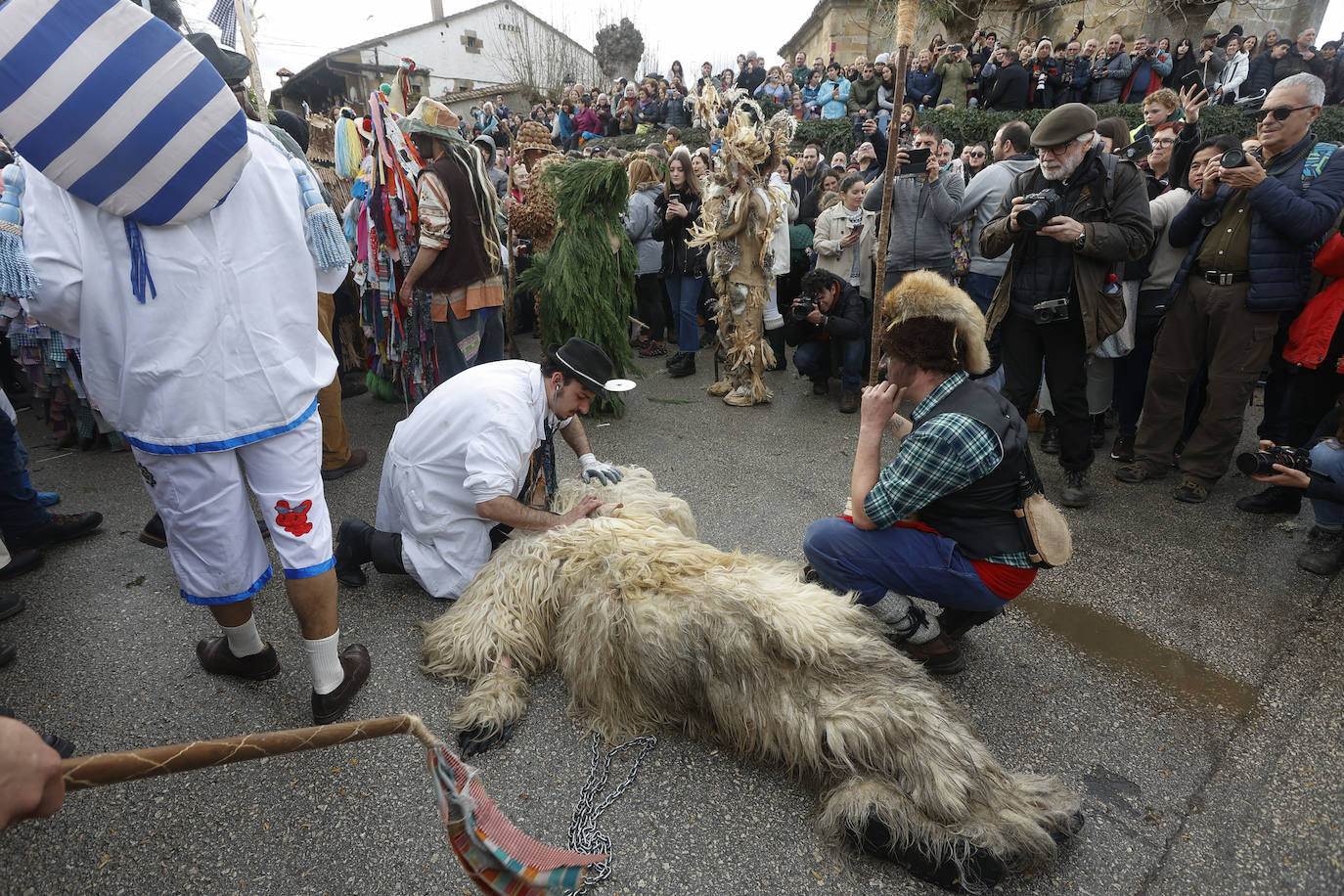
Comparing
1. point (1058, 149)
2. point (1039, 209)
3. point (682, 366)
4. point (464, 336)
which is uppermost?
point (1058, 149)

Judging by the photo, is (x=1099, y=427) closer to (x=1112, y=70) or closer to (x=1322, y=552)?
(x=1322, y=552)

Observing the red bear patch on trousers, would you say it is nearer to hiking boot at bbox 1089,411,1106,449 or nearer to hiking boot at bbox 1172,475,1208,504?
hiking boot at bbox 1172,475,1208,504

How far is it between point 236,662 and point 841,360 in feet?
15.8

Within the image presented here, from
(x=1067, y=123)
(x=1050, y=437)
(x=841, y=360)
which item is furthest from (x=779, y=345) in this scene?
(x=1067, y=123)

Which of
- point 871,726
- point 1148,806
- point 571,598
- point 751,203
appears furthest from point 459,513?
point 751,203

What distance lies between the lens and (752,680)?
199 cm

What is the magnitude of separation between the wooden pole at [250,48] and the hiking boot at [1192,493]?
19.2 feet

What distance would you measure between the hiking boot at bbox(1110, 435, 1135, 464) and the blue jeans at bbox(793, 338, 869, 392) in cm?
184

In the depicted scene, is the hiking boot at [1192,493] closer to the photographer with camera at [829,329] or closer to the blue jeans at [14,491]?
the photographer with camera at [829,329]

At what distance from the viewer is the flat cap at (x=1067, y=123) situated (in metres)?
3.48

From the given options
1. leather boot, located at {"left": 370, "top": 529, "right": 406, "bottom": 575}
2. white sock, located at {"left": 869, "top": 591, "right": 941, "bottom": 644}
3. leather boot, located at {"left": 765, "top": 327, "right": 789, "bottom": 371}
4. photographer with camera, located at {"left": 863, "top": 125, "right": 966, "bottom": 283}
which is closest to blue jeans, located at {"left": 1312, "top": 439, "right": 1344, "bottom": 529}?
white sock, located at {"left": 869, "top": 591, "right": 941, "bottom": 644}

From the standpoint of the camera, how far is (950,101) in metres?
10.4

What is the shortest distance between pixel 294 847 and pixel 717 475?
2980 mm

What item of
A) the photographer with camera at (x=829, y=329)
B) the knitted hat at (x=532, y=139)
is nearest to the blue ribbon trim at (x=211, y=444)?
the photographer with camera at (x=829, y=329)
